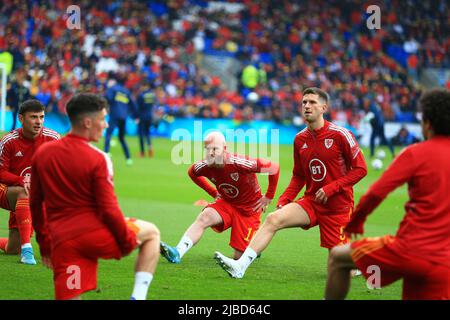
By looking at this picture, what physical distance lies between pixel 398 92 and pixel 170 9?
480 inches

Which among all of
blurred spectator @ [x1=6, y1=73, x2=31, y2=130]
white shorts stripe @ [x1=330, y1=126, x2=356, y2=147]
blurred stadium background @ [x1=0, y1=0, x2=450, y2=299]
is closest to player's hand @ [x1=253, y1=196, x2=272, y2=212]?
white shorts stripe @ [x1=330, y1=126, x2=356, y2=147]

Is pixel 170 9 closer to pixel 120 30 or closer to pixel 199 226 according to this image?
pixel 120 30

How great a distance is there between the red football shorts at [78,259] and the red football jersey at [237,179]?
11.8 feet

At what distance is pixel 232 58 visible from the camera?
129 feet

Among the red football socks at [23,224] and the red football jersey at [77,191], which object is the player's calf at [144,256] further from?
the red football socks at [23,224]

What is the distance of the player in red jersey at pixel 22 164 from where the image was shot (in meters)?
8.88

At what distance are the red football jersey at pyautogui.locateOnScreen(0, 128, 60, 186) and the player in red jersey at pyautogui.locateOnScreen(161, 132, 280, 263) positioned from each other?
1.85 meters

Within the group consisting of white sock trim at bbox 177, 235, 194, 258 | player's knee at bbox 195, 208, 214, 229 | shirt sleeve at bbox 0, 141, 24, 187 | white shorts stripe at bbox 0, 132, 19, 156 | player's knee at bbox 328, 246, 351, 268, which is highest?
white shorts stripe at bbox 0, 132, 19, 156

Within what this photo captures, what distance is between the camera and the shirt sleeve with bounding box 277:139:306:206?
353 inches

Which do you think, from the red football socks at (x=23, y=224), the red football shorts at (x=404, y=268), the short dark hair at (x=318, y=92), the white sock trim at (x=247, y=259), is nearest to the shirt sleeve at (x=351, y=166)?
the short dark hair at (x=318, y=92)

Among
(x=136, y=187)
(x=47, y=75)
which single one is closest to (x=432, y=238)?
(x=136, y=187)

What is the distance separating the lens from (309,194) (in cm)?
895

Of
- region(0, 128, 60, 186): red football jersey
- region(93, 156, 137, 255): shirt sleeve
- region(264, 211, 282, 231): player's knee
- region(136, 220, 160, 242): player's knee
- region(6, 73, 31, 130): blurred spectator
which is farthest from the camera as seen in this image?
region(6, 73, 31, 130): blurred spectator

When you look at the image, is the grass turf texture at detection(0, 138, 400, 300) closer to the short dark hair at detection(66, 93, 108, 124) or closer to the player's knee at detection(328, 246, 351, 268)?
the player's knee at detection(328, 246, 351, 268)
